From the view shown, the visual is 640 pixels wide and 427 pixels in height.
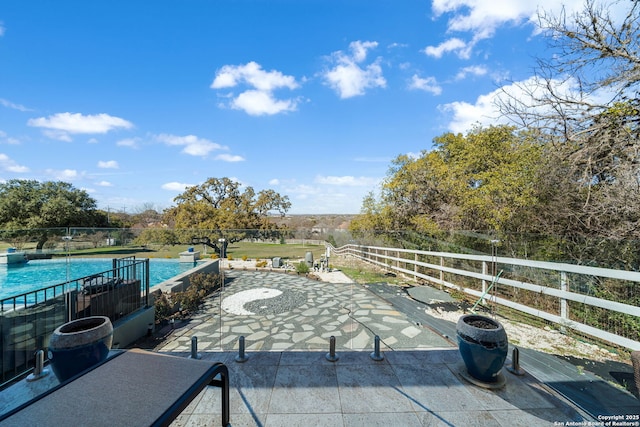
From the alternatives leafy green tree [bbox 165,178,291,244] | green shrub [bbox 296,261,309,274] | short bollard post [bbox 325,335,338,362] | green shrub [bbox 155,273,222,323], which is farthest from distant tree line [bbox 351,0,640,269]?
leafy green tree [bbox 165,178,291,244]

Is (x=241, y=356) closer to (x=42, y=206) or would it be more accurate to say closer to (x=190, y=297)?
(x=190, y=297)

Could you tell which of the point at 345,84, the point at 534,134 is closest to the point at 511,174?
the point at 534,134

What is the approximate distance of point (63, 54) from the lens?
727 centimetres

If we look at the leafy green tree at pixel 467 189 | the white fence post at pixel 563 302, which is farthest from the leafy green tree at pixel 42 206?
the white fence post at pixel 563 302

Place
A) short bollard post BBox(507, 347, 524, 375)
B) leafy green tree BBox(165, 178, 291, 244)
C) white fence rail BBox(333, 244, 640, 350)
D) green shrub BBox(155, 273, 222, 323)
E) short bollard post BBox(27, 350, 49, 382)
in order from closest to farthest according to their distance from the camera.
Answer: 1. short bollard post BBox(27, 350, 49, 382)
2. short bollard post BBox(507, 347, 524, 375)
3. white fence rail BBox(333, 244, 640, 350)
4. green shrub BBox(155, 273, 222, 323)
5. leafy green tree BBox(165, 178, 291, 244)

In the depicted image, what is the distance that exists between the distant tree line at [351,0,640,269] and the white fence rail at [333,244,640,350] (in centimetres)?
21

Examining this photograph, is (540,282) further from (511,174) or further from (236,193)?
(236,193)

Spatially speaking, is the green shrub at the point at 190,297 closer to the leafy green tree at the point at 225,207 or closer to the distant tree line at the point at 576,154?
the distant tree line at the point at 576,154

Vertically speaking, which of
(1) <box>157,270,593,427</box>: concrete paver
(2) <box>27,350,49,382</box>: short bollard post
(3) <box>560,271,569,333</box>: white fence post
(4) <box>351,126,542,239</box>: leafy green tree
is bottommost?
(1) <box>157,270,593,427</box>: concrete paver

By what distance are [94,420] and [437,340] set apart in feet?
11.5

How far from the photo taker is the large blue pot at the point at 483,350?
224 cm

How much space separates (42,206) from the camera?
48.9 ft

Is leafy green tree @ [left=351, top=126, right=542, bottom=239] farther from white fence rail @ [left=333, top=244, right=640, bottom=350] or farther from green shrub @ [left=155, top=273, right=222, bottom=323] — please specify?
green shrub @ [left=155, top=273, right=222, bottom=323]

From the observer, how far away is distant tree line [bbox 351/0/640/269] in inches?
130
